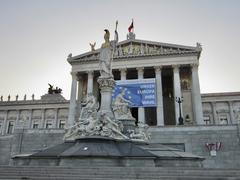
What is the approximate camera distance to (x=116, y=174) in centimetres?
863

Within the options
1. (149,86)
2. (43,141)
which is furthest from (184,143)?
(43,141)

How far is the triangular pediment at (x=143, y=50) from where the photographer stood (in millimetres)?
41241

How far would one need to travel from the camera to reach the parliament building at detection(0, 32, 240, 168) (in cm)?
2897

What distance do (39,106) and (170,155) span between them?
4878 centimetres

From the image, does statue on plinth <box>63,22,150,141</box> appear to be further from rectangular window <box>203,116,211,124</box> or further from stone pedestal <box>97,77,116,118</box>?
rectangular window <box>203,116,211,124</box>

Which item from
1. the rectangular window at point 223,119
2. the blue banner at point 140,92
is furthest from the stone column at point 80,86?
the rectangular window at point 223,119

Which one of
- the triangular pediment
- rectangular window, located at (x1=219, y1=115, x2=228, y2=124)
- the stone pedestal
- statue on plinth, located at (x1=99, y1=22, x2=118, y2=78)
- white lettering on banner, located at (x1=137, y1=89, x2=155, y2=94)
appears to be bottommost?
the stone pedestal

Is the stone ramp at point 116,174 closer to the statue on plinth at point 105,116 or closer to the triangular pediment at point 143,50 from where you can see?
the statue on plinth at point 105,116

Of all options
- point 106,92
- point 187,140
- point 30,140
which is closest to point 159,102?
point 187,140

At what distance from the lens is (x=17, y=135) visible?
32531mm

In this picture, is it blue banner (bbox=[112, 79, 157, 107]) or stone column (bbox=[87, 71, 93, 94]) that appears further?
stone column (bbox=[87, 71, 93, 94])

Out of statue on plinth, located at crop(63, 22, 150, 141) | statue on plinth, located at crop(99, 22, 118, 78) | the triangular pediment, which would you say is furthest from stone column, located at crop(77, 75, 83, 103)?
statue on plinth, located at crop(99, 22, 118, 78)

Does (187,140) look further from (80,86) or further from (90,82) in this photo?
(80,86)

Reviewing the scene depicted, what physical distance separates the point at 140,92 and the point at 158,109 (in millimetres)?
4107
